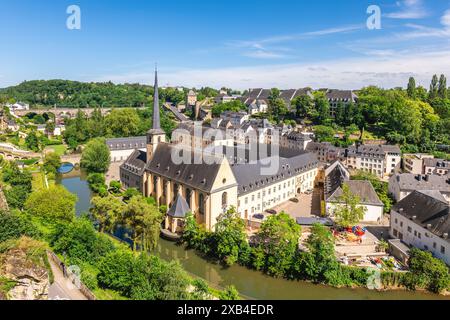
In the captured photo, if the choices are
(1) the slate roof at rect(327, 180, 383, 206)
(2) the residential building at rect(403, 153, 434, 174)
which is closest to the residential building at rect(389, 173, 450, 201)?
(1) the slate roof at rect(327, 180, 383, 206)

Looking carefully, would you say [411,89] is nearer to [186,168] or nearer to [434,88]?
[434,88]

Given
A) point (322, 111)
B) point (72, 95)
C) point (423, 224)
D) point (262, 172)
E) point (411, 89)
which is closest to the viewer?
point (423, 224)

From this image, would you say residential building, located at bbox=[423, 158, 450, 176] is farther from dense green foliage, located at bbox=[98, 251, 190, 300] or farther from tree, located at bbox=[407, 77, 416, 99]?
dense green foliage, located at bbox=[98, 251, 190, 300]

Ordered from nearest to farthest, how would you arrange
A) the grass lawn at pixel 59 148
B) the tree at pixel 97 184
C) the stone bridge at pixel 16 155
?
1. the tree at pixel 97 184
2. the stone bridge at pixel 16 155
3. the grass lawn at pixel 59 148

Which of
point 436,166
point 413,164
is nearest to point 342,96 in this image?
point 413,164

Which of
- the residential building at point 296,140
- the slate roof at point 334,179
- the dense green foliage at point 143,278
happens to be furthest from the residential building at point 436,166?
the dense green foliage at point 143,278

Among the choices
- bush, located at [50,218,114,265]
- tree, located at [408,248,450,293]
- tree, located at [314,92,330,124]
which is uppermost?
tree, located at [314,92,330,124]

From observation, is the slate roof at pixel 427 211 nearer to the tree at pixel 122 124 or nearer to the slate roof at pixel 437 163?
the slate roof at pixel 437 163
